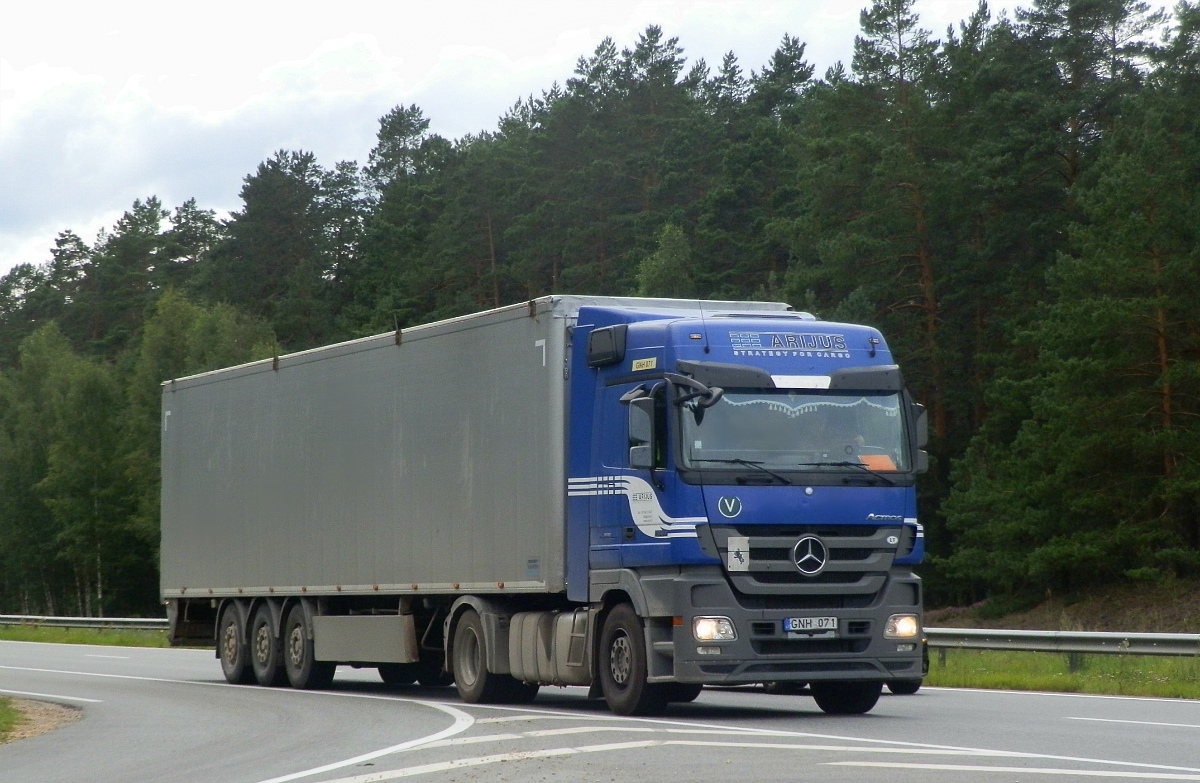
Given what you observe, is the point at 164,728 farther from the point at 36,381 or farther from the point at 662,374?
the point at 36,381

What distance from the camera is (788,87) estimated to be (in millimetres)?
74938

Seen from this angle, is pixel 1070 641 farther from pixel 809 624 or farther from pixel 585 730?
pixel 585 730

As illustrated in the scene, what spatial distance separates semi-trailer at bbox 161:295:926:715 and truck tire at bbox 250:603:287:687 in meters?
1.95

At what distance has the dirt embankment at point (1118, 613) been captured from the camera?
40.1 meters

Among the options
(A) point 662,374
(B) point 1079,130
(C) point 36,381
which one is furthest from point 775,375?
(C) point 36,381

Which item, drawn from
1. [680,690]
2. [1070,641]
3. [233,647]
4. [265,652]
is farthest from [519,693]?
[1070,641]

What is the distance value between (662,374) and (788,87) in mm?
61908

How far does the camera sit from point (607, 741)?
41.1 ft

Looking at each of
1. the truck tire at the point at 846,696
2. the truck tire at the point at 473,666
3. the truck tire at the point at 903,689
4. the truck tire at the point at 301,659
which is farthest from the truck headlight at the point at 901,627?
the truck tire at the point at 301,659

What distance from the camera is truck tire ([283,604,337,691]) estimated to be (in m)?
20.6

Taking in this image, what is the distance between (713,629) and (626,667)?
1073 mm

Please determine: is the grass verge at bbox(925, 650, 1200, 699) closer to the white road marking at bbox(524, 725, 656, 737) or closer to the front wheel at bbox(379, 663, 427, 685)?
the front wheel at bbox(379, 663, 427, 685)

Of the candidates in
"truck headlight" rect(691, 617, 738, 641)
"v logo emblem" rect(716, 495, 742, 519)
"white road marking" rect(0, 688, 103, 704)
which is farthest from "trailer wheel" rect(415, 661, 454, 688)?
"v logo emblem" rect(716, 495, 742, 519)

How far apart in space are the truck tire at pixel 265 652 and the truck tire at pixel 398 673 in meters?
1.23
